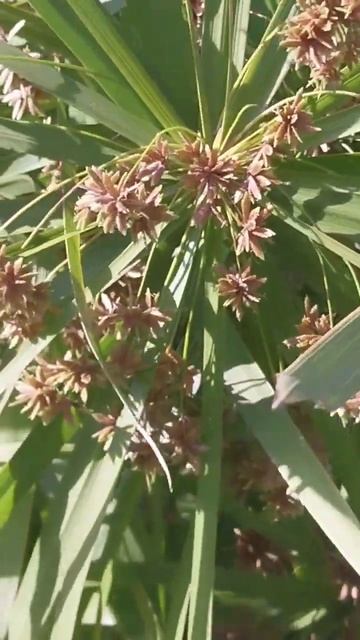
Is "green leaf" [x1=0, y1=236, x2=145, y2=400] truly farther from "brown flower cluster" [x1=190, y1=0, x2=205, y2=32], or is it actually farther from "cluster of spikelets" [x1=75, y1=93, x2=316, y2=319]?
"brown flower cluster" [x1=190, y1=0, x2=205, y2=32]

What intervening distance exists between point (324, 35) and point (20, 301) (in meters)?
0.30

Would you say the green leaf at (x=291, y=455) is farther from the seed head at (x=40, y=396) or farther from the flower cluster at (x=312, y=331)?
the seed head at (x=40, y=396)

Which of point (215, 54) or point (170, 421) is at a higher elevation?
point (215, 54)

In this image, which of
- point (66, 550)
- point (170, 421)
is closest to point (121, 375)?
point (170, 421)

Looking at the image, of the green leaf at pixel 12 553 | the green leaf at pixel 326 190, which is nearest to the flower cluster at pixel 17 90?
the green leaf at pixel 326 190

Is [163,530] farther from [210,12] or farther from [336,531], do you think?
[210,12]

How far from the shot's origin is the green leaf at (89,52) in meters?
0.83

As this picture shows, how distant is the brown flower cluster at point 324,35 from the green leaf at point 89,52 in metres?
0.16

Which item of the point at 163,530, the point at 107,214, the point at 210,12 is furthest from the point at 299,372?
the point at 163,530

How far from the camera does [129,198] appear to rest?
2.41ft

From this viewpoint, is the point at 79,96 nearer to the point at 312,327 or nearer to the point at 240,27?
the point at 240,27

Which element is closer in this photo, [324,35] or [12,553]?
[324,35]

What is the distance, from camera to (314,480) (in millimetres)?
815

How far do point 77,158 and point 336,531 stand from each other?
0.37 m
